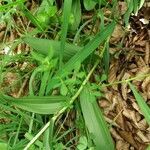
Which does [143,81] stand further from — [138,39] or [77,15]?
[77,15]

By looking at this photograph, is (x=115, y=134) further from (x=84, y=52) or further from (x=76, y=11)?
(x=76, y=11)

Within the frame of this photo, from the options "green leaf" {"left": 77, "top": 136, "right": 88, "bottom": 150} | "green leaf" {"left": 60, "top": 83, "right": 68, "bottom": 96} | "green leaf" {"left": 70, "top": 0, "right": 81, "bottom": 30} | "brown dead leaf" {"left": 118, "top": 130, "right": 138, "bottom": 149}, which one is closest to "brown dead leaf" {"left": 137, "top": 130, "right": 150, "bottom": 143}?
"brown dead leaf" {"left": 118, "top": 130, "right": 138, "bottom": 149}

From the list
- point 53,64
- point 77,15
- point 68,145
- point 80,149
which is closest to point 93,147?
point 80,149

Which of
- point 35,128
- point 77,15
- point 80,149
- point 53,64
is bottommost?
point 80,149

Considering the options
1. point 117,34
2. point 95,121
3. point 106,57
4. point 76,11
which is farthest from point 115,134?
point 76,11

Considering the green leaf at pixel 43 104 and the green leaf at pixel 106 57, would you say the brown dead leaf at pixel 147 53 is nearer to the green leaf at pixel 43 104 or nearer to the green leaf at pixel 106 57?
the green leaf at pixel 106 57

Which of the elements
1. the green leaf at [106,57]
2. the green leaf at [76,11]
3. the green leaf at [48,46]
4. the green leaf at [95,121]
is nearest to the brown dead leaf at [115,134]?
the green leaf at [95,121]
